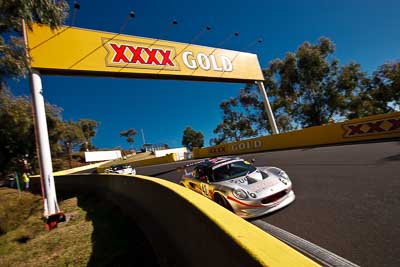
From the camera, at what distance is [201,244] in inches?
92.4

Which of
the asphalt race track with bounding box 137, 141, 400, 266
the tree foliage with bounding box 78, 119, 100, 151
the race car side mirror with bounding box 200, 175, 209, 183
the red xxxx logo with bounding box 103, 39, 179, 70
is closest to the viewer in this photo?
the asphalt race track with bounding box 137, 141, 400, 266

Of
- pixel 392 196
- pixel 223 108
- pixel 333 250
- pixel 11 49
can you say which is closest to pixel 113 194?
pixel 11 49

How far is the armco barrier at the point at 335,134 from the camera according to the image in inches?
426

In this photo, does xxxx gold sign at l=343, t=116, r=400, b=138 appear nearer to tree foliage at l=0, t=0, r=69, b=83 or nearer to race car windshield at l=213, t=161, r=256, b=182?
race car windshield at l=213, t=161, r=256, b=182

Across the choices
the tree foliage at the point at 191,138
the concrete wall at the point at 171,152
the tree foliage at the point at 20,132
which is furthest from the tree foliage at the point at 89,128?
the tree foliage at the point at 20,132

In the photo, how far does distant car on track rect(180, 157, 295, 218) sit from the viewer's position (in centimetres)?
426

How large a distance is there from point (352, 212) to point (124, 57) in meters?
12.4

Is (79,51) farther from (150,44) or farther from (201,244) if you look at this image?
(201,244)

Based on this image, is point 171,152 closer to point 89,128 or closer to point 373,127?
point 89,128

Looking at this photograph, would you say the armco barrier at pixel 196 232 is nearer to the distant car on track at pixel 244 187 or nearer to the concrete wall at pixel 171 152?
the distant car on track at pixel 244 187

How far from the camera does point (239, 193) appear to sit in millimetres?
4348

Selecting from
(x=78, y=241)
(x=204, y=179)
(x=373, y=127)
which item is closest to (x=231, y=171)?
(x=204, y=179)

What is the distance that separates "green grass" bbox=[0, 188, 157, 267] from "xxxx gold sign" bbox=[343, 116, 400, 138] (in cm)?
1259

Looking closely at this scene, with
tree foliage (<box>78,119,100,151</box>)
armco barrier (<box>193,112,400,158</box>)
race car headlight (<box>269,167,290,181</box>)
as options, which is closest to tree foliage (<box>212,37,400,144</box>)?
armco barrier (<box>193,112,400,158</box>)
